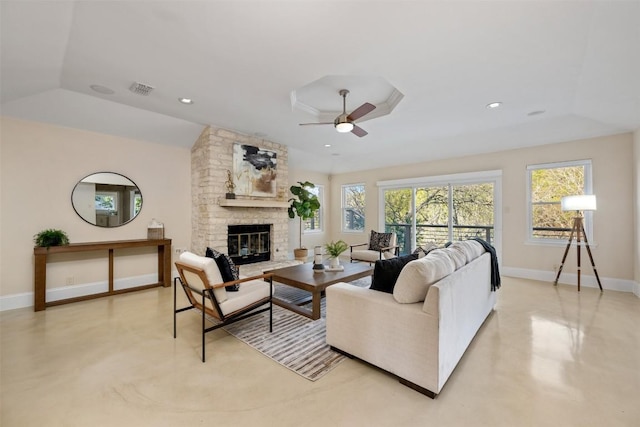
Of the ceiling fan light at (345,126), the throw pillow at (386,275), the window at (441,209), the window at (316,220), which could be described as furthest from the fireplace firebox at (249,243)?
the throw pillow at (386,275)

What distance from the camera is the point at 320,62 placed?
269 centimetres

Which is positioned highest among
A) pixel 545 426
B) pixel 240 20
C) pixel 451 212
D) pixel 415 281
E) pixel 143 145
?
pixel 240 20

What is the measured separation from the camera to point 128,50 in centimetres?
252

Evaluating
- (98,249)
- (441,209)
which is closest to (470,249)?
(441,209)

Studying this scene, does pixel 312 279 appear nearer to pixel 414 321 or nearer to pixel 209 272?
pixel 209 272

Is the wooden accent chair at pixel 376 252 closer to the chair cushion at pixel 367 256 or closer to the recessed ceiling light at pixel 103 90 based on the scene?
the chair cushion at pixel 367 256

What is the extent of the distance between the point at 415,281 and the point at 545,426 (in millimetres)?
1094

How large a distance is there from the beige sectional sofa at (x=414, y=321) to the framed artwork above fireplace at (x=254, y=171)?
3.50 m

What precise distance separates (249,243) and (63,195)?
3.01 m

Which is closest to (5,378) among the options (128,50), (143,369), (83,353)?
(83,353)

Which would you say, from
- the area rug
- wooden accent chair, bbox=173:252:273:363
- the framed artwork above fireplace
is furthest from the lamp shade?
the framed artwork above fireplace

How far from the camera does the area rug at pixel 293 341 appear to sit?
229 cm

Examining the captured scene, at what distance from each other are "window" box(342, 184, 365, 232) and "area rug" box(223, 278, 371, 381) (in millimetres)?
4653

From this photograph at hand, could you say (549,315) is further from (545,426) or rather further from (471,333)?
(545,426)
